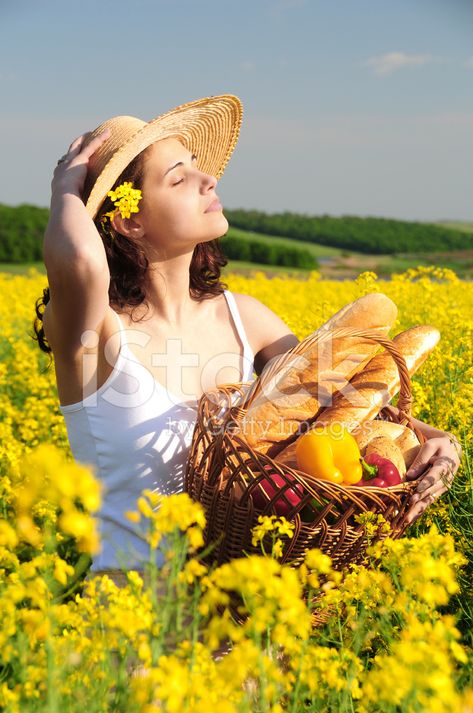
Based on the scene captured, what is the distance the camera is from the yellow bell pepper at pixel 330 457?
1.94 meters

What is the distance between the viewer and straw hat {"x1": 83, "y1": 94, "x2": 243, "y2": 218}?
2289mm

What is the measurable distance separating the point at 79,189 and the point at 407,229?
3592cm

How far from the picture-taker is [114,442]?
2.37 m

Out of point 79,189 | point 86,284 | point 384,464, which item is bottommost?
point 384,464

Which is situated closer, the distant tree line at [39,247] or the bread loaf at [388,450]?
the bread loaf at [388,450]

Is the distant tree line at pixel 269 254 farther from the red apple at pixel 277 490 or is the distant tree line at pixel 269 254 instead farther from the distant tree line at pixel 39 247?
the red apple at pixel 277 490

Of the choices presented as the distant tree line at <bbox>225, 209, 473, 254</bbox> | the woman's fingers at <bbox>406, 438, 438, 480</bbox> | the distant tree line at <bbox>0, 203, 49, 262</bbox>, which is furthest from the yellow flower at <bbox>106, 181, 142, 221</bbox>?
the distant tree line at <bbox>225, 209, 473, 254</bbox>

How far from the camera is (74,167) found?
2365mm

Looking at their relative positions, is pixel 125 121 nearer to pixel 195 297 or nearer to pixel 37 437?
pixel 195 297

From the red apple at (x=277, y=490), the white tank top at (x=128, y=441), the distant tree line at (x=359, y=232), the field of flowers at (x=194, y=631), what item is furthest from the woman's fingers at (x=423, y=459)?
the distant tree line at (x=359, y=232)

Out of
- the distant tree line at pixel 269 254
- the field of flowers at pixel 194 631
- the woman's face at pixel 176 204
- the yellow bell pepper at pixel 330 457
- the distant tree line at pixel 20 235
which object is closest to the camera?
the field of flowers at pixel 194 631

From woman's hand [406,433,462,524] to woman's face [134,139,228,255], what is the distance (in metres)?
0.96

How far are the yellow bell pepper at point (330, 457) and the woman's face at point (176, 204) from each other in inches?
31.5

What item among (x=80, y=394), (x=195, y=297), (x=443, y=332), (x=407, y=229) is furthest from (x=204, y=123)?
(x=407, y=229)
